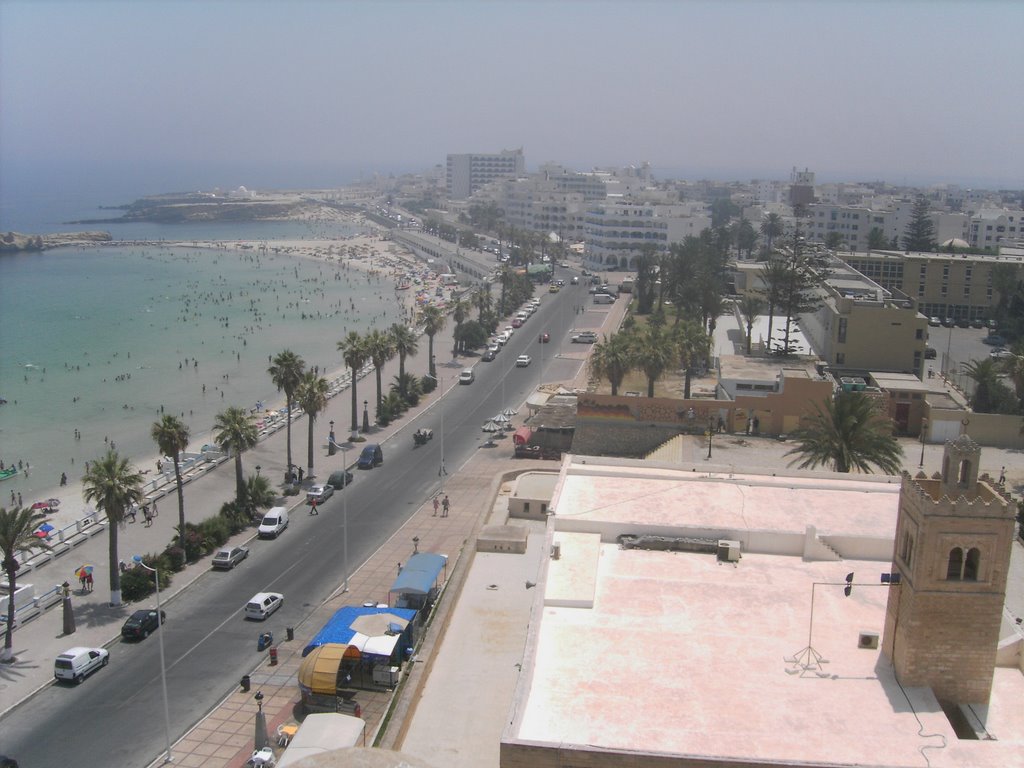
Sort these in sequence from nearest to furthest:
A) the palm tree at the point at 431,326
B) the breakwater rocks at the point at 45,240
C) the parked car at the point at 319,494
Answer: the parked car at the point at 319,494, the palm tree at the point at 431,326, the breakwater rocks at the point at 45,240

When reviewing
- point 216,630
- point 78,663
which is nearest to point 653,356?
point 216,630

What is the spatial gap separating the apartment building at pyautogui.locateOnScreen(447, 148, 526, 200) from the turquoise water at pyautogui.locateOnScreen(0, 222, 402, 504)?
67.5m

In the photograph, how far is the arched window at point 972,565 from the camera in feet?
44.1

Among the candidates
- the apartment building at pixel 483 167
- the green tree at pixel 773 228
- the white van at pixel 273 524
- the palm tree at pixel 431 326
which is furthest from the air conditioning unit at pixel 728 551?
the apartment building at pixel 483 167

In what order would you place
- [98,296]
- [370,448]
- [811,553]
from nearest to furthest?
[811,553]
[370,448]
[98,296]

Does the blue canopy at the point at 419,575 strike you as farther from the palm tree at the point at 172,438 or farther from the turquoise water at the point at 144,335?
the turquoise water at the point at 144,335

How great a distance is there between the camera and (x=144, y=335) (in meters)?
75.1

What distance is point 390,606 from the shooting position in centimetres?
2475

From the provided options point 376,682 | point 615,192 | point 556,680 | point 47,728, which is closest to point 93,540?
point 47,728

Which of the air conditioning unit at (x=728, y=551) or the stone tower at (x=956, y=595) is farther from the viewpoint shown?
the air conditioning unit at (x=728, y=551)

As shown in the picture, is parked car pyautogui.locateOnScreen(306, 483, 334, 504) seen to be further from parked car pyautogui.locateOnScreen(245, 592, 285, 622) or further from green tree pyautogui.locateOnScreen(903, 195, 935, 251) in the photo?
green tree pyautogui.locateOnScreen(903, 195, 935, 251)

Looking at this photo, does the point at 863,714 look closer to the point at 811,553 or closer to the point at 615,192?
the point at 811,553

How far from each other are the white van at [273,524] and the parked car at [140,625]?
6.20 meters

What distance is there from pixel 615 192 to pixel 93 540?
120692 millimetres
